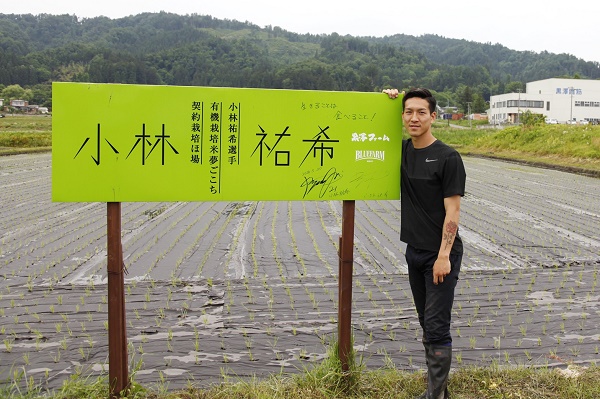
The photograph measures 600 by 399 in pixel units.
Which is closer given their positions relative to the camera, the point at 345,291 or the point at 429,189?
the point at 429,189

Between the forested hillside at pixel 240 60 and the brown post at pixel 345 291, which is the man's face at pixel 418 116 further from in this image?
the forested hillside at pixel 240 60

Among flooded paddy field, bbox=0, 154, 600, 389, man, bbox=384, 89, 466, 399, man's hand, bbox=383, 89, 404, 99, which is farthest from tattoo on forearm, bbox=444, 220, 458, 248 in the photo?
flooded paddy field, bbox=0, 154, 600, 389

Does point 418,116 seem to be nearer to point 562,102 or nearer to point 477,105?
point 562,102

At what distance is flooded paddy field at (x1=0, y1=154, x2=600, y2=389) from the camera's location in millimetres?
3492

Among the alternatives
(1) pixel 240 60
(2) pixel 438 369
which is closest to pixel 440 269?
(2) pixel 438 369

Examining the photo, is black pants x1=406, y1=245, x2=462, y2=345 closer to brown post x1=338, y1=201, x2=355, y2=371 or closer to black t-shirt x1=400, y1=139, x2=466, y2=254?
black t-shirt x1=400, y1=139, x2=466, y2=254

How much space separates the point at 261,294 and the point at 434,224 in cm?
249

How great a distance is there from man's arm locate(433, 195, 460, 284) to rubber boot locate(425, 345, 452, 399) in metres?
0.38

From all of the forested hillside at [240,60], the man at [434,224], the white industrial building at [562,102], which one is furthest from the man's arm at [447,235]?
the forested hillside at [240,60]

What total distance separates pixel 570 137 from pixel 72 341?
2304cm

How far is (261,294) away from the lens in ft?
15.9

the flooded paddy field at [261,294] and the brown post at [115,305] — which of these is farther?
the flooded paddy field at [261,294]

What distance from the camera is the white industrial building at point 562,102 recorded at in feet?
200

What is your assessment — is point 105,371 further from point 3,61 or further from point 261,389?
Result: point 3,61
